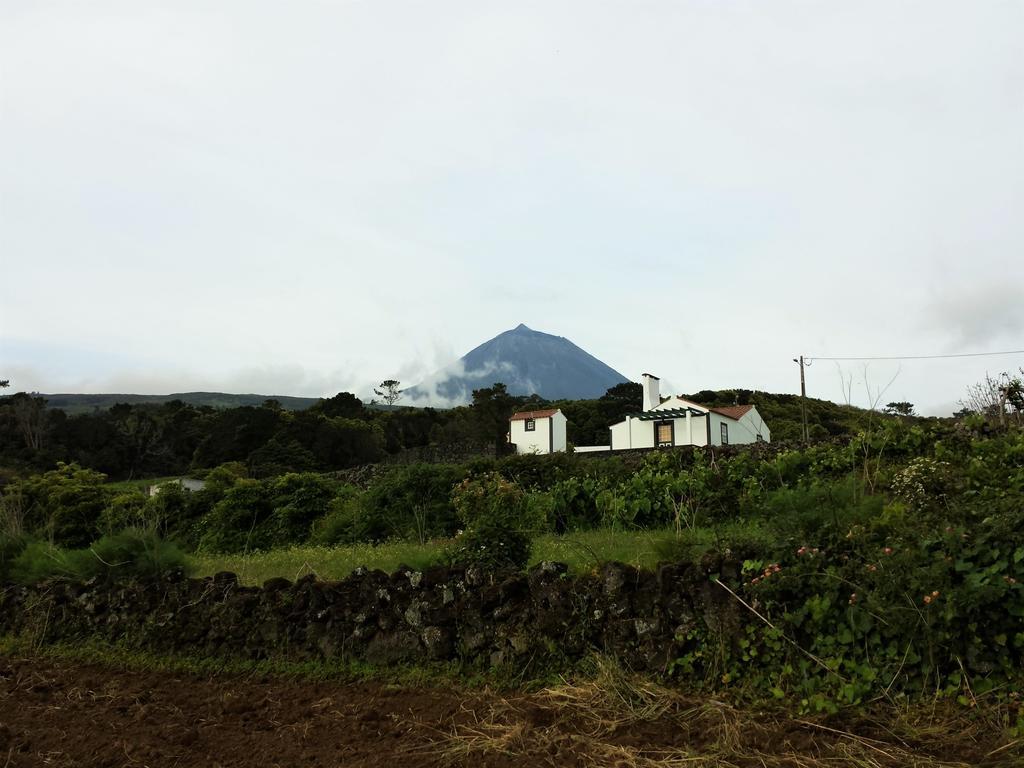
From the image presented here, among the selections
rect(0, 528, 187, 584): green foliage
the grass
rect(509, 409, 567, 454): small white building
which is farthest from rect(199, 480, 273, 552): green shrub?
rect(509, 409, 567, 454): small white building

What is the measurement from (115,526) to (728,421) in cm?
2676

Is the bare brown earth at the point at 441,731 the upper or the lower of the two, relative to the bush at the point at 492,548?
lower

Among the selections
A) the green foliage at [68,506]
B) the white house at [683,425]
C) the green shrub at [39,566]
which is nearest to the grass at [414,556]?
the green shrub at [39,566]

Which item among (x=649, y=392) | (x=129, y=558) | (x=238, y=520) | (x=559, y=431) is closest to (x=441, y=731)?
(x=129, y=558)

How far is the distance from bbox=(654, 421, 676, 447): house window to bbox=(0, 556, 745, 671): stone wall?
29585mm

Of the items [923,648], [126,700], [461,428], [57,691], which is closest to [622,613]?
[923,648]

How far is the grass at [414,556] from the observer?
687 centimetres

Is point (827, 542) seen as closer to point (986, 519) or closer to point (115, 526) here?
point (986, 519)

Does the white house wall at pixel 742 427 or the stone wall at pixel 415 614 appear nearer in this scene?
the stone wall at pixel 415 614

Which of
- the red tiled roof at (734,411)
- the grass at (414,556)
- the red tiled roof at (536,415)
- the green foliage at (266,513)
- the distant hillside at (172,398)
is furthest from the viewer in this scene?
the distant hillside at (172,398)

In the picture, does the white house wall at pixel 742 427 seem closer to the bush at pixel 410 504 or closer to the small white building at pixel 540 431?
the small white building at pixel 540 431

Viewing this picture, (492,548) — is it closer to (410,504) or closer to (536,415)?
(410,504)

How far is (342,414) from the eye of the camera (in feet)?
171

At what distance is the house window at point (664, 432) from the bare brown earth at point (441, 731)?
30748mm
